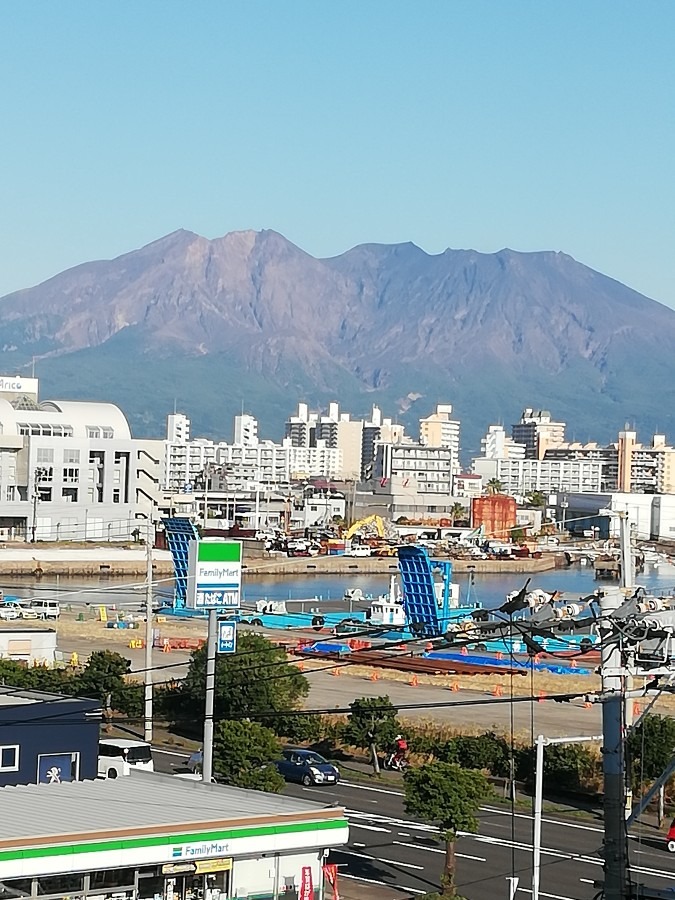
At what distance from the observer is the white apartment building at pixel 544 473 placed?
162000 mm

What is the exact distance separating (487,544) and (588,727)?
59132 mm

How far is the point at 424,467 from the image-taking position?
10269cm

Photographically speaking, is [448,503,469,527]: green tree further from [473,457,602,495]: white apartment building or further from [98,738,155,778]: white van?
[98,738,155,778]: white van

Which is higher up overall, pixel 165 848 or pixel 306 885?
pixel 165 848

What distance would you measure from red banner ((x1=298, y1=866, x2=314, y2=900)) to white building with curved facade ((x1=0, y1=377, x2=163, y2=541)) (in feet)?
175

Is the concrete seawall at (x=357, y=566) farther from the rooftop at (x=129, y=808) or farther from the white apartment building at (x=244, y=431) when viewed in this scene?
the white apartment building at (x=244, y=431)

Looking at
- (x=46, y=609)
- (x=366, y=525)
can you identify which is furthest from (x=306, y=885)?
(x=366, y=525)

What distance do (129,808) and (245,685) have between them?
890 cm

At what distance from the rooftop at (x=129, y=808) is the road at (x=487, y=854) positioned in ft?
6.58

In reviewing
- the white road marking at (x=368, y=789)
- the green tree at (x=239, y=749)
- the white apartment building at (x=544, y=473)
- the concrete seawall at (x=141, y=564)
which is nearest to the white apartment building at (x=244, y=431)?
the white apartment building at (x=544, y=473)

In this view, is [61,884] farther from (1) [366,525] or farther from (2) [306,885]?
(1) [366,525]

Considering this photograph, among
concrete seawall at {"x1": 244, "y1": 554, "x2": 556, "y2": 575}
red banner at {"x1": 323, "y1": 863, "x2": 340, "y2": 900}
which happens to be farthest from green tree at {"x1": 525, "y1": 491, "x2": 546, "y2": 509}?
red banner at {"x1": 323, "y1": 863, "x2": 340, "y2": 900}

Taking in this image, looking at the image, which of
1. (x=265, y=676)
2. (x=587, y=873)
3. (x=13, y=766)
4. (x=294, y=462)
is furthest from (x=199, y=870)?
(x=294, y=462)

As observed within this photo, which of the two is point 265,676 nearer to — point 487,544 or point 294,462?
point 487,544
